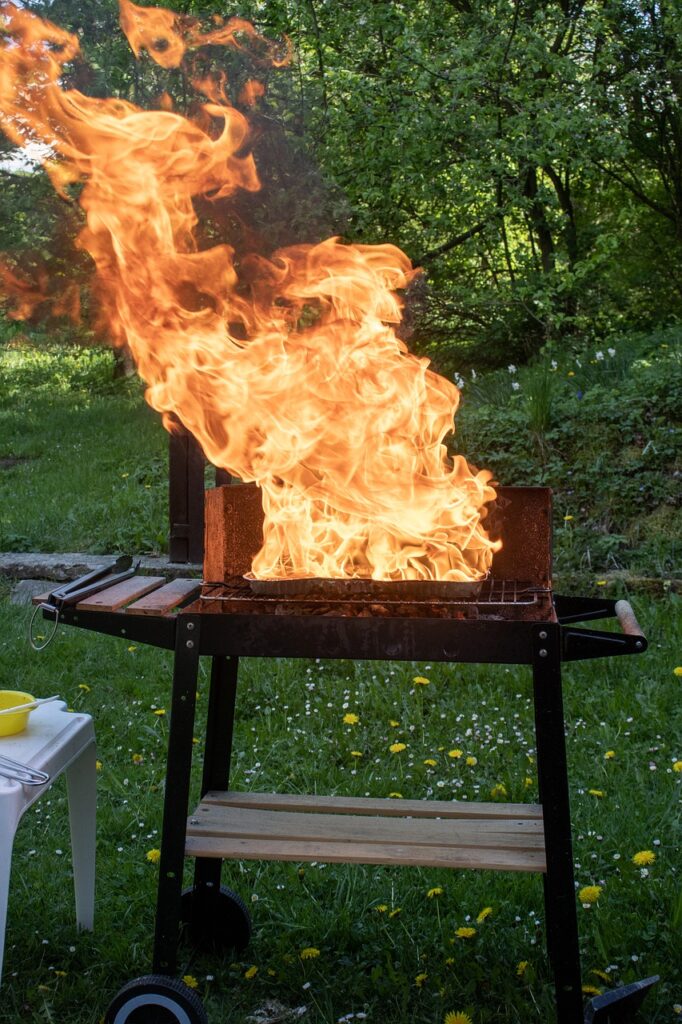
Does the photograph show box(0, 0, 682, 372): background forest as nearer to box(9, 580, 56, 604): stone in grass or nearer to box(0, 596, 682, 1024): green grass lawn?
box(9, 580, 56, 604): stone in grass

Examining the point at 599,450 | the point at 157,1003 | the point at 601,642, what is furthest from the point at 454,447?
the point at 157,1003

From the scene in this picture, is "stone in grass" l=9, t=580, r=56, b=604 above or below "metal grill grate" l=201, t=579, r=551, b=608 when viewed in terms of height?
below

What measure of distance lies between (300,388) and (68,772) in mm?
1266

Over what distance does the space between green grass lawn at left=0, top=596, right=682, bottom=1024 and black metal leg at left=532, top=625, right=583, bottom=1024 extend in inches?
11.5

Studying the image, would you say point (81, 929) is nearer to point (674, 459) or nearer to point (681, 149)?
point (674, 459)

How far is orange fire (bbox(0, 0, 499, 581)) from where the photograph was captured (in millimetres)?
2883

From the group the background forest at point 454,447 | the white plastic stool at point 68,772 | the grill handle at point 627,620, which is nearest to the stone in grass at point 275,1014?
the background forest at point 454,447

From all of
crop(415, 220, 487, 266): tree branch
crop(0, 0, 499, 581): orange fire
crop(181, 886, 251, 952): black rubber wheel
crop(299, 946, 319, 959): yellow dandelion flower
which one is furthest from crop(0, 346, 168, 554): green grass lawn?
crop(299, 946, 319, 959): yellow dandelion flower

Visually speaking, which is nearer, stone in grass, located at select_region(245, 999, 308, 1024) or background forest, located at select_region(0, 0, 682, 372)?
stone in grass, located at select_region(245, 999, 308, 1024)

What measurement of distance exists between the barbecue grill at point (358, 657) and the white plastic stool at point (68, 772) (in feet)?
0.96

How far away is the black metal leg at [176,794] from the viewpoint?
2410mm

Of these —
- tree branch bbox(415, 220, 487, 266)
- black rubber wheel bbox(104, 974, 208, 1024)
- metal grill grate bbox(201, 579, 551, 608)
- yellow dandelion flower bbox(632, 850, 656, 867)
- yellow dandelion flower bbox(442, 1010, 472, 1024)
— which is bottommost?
yellow dandelion flower bbox(442, 1010, 472, 1024)

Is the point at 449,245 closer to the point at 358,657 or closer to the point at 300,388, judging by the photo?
the point at 300,388

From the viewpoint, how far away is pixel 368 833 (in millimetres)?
2680
